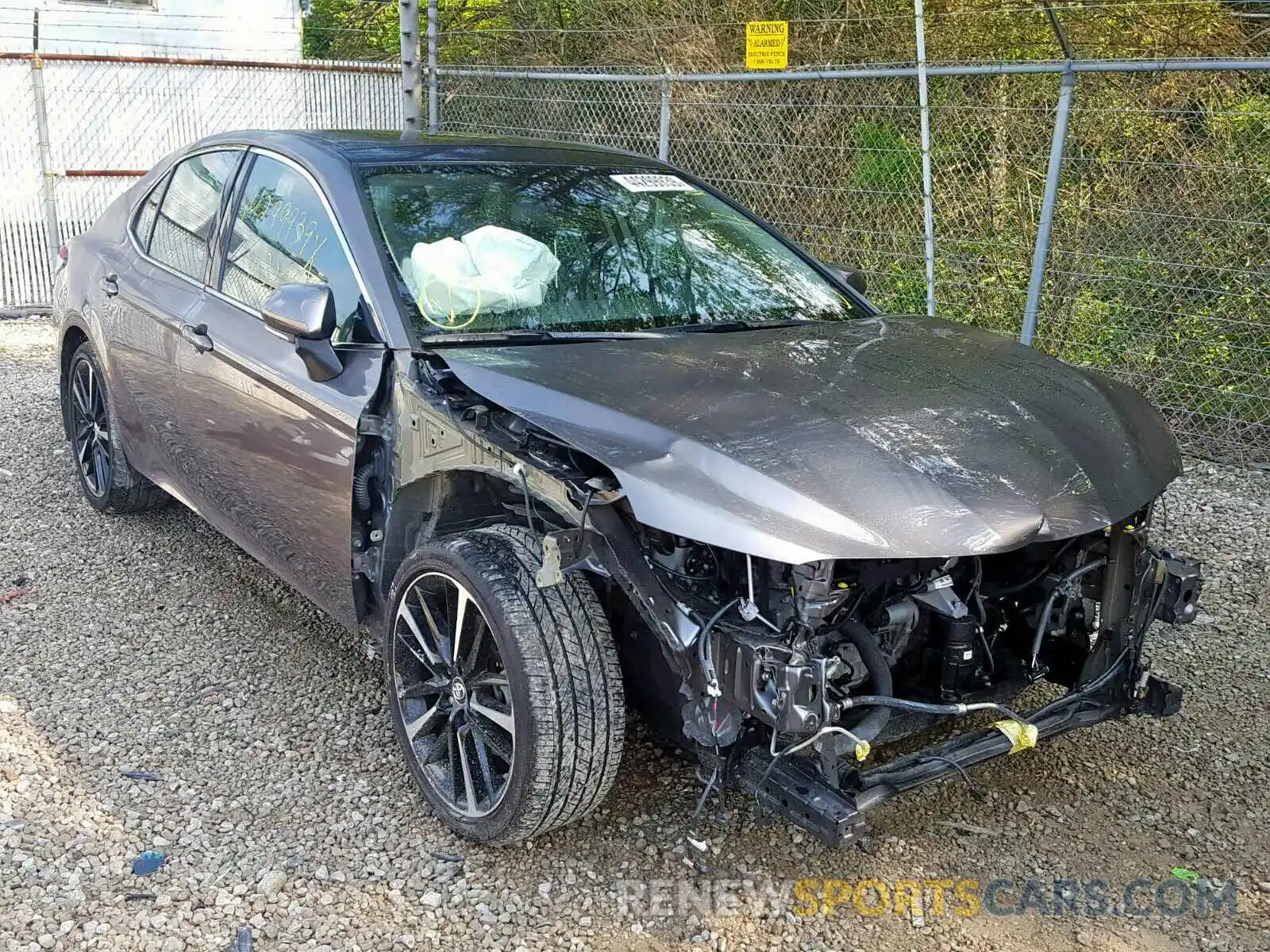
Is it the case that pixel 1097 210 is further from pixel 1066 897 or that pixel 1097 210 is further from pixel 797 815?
pixel 797 815

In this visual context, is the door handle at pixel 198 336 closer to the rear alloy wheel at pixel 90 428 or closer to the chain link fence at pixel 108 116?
the rear alloy wheel at pixel 90 428

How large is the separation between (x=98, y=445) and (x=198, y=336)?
169 cm

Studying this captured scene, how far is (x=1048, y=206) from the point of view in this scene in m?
6.69

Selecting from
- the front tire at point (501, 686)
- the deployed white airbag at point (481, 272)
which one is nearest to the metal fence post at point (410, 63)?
the deployed white airbag at point (481, 272)

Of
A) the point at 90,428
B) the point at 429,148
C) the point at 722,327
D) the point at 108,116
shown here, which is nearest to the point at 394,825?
the point at 722,327

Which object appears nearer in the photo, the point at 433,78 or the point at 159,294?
the point at 159,294

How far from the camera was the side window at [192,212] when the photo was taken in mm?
4340

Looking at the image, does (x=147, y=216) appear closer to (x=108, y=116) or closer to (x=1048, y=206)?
(x=1048, y=206)

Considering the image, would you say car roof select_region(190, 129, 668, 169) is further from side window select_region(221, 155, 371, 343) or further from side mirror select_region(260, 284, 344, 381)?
side mirror select_region(260, 284, 344, 381)

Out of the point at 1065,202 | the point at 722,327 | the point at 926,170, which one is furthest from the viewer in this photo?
the point at 1065,202

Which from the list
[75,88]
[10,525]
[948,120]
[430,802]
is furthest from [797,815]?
[75,88]

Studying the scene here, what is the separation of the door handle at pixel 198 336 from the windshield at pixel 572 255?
81cm

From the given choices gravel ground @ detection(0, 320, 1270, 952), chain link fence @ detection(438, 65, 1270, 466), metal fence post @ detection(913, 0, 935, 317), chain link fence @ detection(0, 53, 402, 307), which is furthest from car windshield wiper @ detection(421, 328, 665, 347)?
chain link fence @ detection(0, 53, 402, 307)

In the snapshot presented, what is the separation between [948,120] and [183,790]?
6480 millimetres
